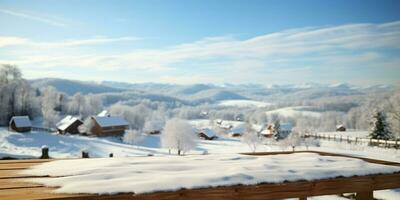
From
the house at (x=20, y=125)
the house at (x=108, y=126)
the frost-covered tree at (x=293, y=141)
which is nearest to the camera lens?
the frost-covered tree at (x=293, y=141)

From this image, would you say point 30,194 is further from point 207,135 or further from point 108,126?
point 207,135

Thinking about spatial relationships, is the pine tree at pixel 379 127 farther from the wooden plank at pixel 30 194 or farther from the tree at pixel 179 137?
the wooden plank at pixel 30 194

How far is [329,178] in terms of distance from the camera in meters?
3.33

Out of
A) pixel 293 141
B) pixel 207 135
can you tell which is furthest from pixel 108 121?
pixel 293 141

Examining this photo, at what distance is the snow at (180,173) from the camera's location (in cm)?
270

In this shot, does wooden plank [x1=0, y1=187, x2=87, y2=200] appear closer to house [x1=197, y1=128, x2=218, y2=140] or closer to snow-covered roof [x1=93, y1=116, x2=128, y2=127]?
snow-covered roof [x1=93, y1=116, x2=128, y2=127]

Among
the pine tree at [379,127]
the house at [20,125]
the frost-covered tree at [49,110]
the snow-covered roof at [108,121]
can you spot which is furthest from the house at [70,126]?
the pine tree at [379,127]

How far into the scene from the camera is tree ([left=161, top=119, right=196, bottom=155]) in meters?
45.8

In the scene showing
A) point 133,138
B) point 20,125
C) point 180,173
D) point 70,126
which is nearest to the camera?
point 180,173

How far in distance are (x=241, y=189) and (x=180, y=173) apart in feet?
1.92

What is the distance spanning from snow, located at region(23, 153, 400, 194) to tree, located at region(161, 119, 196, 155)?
137 feet

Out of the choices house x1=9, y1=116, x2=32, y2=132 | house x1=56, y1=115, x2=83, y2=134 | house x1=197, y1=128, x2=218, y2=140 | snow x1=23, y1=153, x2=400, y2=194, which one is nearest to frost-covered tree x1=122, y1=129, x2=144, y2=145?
house x1=56, y1=115, x2=83, y2=134

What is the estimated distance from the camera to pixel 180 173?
312cm

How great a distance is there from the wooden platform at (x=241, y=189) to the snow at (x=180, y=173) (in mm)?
48
